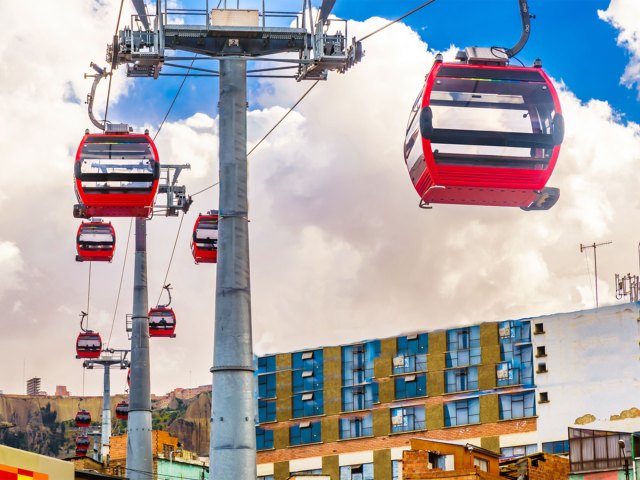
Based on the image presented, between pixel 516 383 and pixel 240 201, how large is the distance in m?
82.2

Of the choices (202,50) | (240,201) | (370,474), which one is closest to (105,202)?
(202,50)

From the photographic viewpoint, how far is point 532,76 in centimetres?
2281

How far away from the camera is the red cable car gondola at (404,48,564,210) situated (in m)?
22.1

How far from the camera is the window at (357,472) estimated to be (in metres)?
106

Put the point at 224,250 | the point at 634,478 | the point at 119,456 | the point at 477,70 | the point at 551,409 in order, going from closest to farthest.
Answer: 1. the point at 224,250
2. the point at 477,70
3. the point at 634,478
4. the point at 551,409
5. the point at 119,456

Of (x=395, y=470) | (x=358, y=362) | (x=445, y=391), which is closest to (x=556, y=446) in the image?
(x=445, y=391)

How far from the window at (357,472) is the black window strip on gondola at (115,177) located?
78.6m

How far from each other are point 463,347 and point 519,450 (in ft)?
31.6

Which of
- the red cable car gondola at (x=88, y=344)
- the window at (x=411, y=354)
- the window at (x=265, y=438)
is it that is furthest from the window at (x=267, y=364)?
the red cable car gondola at (x=88, y=344)

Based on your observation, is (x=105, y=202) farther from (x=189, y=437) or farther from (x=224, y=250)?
(x=189, y=437)

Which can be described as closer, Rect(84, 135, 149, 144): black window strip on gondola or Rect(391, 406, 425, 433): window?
Rect(84, 135, 149, 144): black window strip on gondola

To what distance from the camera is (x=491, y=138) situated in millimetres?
22484

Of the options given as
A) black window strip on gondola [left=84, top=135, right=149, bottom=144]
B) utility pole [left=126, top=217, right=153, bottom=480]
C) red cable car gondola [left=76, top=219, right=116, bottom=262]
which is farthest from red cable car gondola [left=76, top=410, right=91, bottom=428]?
black window strip on gondola [left=84, top=135, right=149, bottom=144]

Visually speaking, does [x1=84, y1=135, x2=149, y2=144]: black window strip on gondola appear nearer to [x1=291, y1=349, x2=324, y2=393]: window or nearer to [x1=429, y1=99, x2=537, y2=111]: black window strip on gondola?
[x1=429, y1=99, x2=537, y2=111]: black window strip on gondola
